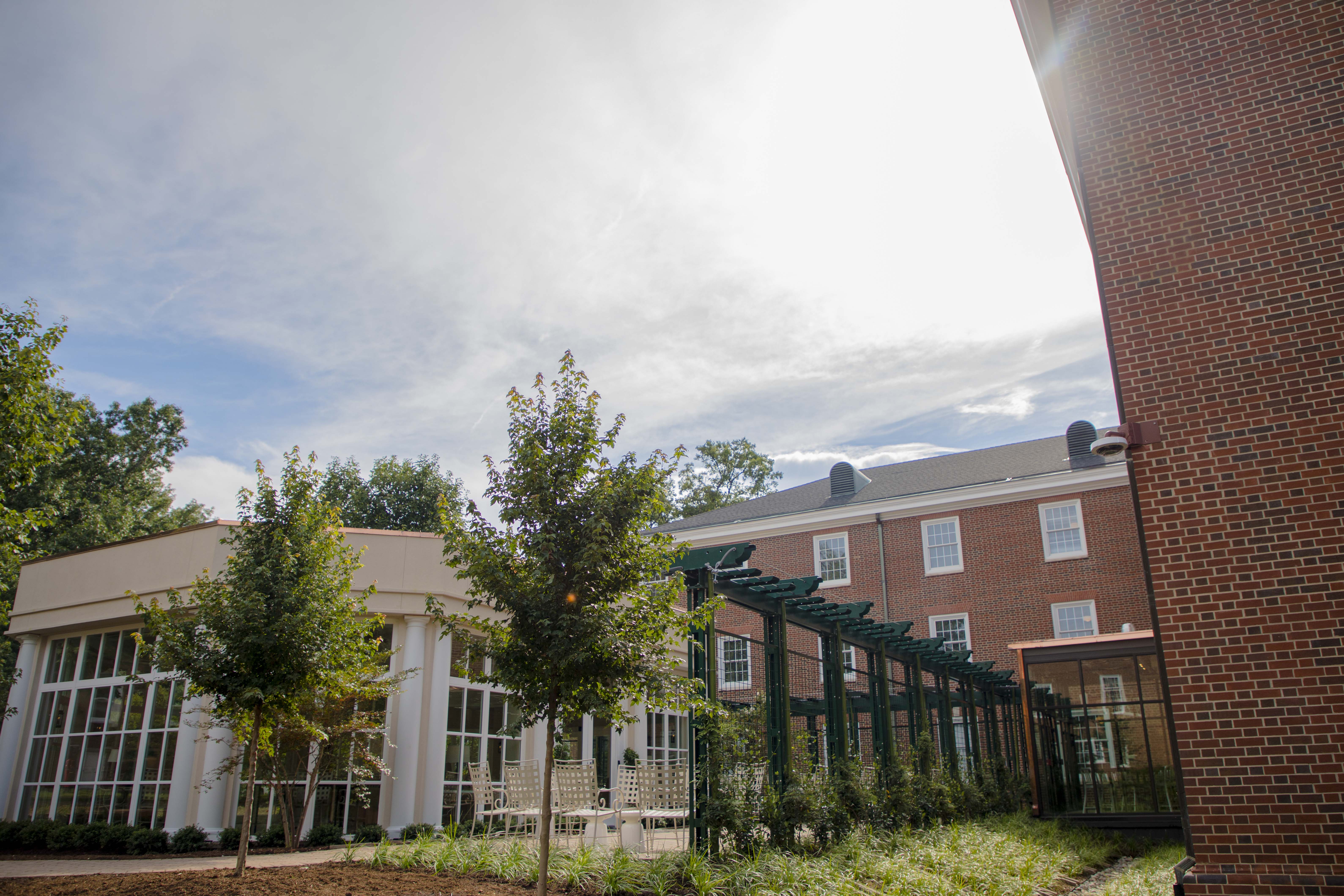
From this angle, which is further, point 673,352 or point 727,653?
point 727,653

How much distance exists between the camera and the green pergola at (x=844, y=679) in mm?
10125

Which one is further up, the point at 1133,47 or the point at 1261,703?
the point at 1133,47

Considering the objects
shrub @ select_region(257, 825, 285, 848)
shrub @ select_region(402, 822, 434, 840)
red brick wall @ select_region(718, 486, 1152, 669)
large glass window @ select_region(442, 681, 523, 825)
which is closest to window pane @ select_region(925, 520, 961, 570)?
red brick wall @ select_region(718, 486, 1152, 669)

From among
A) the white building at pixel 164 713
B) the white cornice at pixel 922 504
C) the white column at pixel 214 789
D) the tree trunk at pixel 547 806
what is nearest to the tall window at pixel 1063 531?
the white cornice at pixel 922 504

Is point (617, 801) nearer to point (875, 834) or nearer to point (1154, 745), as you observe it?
point (875, 834)

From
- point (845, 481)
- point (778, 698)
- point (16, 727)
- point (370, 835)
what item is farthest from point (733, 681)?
point (16, 727)

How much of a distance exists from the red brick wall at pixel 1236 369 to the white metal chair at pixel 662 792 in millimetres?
5551

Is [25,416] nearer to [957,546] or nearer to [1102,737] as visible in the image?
[1102,737]

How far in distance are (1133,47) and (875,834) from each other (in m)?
9.97

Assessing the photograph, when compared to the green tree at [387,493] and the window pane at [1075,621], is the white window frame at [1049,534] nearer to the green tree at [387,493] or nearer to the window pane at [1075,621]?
the window pane at [1075,621]

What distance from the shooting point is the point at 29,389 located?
10219 millimetres

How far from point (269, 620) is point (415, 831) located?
5.95 metres

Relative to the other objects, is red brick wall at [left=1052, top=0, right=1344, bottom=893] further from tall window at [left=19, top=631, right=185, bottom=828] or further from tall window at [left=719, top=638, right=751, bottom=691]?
tall window at [left=719, top=638, right=751, bottom=691]

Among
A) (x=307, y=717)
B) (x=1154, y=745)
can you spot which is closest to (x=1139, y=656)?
(x=1154, y=745)
